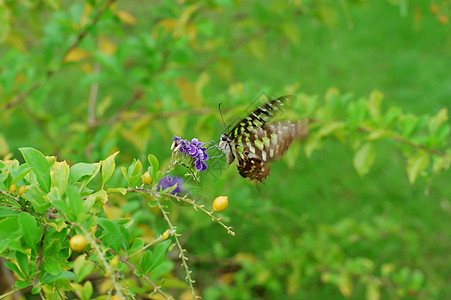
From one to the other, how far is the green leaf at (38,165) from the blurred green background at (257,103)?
A: 1.04 ft

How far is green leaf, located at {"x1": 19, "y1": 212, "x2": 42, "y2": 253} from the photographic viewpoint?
2.58 ft

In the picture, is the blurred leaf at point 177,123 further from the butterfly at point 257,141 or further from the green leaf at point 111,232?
Result: the green leaf at point 111,232

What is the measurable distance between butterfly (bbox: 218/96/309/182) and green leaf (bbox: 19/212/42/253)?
1.34 ft

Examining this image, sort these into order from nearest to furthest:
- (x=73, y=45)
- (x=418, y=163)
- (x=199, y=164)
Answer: (x=199, y=164) → (x=418, y=163) → (x=73, y=45)

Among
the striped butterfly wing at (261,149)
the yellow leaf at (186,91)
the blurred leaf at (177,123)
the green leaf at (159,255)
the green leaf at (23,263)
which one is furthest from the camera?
the yellow leaf at (186,91)

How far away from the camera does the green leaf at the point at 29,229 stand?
0.79 meters

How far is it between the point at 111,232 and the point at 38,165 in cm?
19

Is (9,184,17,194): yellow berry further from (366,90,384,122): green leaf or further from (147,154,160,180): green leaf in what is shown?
(366,90,384,122): green leaf

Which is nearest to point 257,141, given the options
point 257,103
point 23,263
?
point 23,263

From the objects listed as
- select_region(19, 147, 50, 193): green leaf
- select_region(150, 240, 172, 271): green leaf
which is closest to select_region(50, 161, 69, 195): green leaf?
select_region(19, 147, 50, 193): green leaf

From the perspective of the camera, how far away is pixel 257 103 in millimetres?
1747

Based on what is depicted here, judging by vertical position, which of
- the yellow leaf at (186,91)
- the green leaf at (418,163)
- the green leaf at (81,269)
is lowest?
the green leaf at (81,269)

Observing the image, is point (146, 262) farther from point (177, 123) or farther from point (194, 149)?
point (177, 123)

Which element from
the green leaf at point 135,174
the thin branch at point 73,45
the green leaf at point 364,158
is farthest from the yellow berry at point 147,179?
the thin branch at point 73,45
